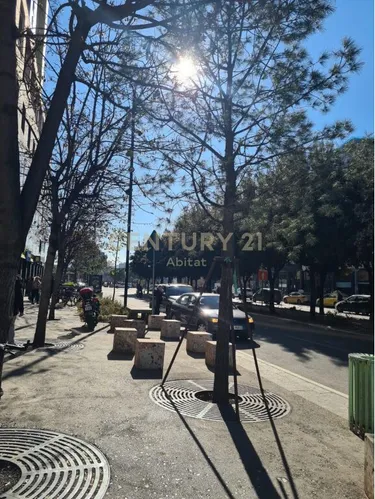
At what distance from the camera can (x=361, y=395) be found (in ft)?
16.9

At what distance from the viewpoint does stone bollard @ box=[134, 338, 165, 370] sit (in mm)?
8086

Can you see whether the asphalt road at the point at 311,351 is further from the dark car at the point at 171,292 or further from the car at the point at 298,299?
the car at the point at 298,299

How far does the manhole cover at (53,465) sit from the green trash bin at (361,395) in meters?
3.06

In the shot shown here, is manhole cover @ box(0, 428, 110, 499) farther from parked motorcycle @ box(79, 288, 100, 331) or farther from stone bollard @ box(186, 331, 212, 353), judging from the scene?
parked motorcycle @ box(79, 288, 100, 331)

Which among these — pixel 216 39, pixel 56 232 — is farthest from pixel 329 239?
pixel 216 39

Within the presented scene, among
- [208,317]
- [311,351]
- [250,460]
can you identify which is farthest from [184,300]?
[250,460]

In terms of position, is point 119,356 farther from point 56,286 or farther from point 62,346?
point 56,286

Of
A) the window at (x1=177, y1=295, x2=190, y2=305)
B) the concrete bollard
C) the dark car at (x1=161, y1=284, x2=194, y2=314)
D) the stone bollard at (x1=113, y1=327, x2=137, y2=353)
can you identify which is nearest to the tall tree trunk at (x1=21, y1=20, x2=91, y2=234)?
the stone bollard at (x1=113, y1=327, x2=137, y2=353)

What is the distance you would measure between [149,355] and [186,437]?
3.47m

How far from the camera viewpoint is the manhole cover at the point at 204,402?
564 cm

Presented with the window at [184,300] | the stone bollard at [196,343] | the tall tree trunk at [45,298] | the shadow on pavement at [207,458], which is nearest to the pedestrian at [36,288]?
the window at [184,300]

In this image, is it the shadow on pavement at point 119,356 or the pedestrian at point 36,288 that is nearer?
the shadow on pavement at point 119,356

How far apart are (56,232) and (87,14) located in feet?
24.6

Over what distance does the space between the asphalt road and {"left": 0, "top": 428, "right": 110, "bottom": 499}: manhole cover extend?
212 inches
